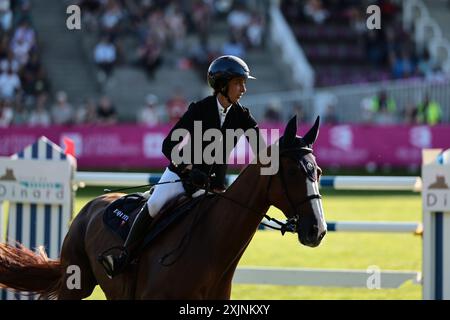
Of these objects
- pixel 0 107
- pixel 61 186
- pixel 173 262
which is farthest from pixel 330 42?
pixel 173 262

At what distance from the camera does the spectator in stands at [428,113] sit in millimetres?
26516

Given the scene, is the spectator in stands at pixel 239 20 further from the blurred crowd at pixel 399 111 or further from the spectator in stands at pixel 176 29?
the blurred crowd at pixel 399 111

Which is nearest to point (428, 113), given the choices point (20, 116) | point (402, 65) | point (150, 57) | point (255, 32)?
point (402, 65)

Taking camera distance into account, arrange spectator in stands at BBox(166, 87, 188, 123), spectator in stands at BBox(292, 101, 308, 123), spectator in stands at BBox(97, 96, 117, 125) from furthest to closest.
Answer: spectator in stands at BBox(292, 101, 308, 123), spectator in stands at BBox(166, 87, 188, 123), spectator in stands at BBox(97, 96, 117, 125)

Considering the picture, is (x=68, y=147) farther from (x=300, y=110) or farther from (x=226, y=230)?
(x=300, y=110)

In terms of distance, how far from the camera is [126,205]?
7.34 metres

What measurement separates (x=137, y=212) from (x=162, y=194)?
0.49 metres

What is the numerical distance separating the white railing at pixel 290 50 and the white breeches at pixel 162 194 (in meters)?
23.6

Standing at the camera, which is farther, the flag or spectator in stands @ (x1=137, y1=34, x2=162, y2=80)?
spectator in stands @ (x1=137, y1=34, x2=162, y2=80)

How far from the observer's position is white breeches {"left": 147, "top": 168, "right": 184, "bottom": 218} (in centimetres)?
675

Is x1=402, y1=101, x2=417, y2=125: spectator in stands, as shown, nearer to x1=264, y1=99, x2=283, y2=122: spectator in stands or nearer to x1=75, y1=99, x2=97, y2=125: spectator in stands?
x1=264, y1=99, x2=283, y2=122: spectator in stands

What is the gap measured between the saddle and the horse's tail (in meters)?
0.80

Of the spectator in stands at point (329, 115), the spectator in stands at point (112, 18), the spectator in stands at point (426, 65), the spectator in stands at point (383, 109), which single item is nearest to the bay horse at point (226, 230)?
the spectator in stands at point (329, 115)

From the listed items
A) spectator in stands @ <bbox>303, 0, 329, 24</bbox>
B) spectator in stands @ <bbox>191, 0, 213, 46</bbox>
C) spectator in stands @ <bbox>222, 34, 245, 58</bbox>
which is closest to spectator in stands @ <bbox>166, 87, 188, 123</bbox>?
spectator in stands @ <bbox>222, 34, 245, 58</bbox>
